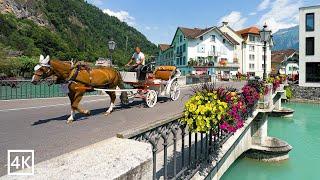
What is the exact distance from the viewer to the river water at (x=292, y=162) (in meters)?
14.8

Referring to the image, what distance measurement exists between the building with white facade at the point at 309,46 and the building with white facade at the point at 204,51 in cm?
1771

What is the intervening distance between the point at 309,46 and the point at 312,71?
12.1 ft

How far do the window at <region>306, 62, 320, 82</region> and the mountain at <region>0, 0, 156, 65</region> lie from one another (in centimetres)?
5423

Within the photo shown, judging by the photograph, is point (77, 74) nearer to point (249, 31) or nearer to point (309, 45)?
point (309, 45)

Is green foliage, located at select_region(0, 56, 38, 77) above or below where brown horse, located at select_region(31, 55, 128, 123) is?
above

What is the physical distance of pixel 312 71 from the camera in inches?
1923

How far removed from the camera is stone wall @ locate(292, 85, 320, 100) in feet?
154

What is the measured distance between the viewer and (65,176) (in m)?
2.79

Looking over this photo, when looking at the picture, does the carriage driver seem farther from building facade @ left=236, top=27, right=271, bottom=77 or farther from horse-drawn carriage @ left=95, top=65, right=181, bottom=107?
building facade @ left=236, top=27, right=271, bottom=77

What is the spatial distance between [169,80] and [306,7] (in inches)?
1641

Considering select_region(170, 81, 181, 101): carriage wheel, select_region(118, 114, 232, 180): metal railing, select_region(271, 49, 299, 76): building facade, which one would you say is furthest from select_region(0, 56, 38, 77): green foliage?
select_region(271, 49, 299, 76): building facade

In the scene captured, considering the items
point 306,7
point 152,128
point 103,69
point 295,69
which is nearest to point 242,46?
point 295,69

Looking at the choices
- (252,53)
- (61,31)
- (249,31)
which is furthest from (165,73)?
(61,31)

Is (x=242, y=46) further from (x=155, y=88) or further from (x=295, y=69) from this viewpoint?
(x=155, y=88)
